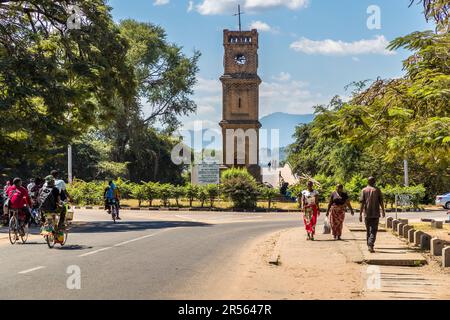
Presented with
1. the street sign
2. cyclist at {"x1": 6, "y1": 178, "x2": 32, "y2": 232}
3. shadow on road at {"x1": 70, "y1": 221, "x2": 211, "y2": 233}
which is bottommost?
shadow on road at {"x1": 70, "y1": 221, "x2": 211, "y2": 233}

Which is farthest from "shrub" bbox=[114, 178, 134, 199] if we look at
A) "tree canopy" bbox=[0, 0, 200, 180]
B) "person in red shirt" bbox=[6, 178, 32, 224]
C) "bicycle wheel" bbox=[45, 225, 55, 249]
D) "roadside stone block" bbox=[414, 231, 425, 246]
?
"roadside stone block" bbox=[414, 231, 425, 246]

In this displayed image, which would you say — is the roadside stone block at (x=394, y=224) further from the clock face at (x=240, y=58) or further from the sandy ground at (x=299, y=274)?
the clock face at (x=240, y=58)

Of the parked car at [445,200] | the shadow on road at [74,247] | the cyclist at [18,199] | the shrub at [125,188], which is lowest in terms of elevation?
the shadow on road at [74,247]

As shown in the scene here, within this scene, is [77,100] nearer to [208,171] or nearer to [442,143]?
[442,143]

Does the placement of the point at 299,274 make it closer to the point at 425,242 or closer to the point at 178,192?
the point at 425,242

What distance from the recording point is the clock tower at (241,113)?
65312mm

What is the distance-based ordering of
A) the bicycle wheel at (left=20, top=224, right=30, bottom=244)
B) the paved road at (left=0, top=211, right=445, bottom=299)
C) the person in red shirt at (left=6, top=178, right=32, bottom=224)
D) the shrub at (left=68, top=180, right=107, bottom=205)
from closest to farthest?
the paved road at (left=0, top=211, right=445, bottom=299) → the person in red shirt at (left=6, top=178, right=32, bottom=224) → the bicycle wheel at (left=20, top=224, right=30, bottom=244) → the shrub at (left=68, top=180, right=107, bottom=205)

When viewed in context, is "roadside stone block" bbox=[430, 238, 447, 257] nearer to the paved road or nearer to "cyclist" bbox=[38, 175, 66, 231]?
the paved road

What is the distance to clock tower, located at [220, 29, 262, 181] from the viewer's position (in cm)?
6531

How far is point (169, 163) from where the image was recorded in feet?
227

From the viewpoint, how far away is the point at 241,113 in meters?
65.6

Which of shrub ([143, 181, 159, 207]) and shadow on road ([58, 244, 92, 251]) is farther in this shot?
shrub ([143, 181, 159, 207])

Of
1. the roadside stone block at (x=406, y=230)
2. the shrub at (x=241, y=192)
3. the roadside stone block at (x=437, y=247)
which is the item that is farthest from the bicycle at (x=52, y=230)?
the shrub at (x=241, y=192)
